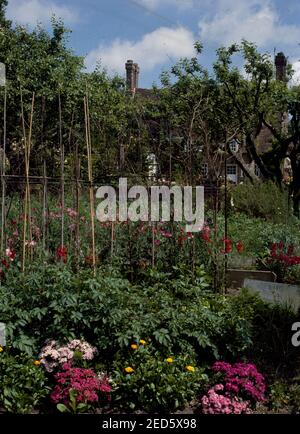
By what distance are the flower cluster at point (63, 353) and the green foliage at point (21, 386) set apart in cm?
8

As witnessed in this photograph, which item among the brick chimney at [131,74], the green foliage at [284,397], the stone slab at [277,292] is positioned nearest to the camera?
the green foliage at [284,397]

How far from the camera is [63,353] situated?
412cm

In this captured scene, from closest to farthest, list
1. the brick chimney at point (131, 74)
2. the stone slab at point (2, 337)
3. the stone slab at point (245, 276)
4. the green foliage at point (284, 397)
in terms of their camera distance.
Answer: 1. the green foliage at point (284, 397)
2. the stone slab at point (2, 337)
3. the stone slab at point (245, 276)
4. the brick chimney at point (131, 74)

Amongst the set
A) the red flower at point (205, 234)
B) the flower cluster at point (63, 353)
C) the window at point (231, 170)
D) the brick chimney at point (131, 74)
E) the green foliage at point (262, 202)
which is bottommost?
the flower cluster at point (63, 353)

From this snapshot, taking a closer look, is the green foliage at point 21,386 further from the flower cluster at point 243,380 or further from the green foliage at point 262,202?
the green foliage at point 262,202

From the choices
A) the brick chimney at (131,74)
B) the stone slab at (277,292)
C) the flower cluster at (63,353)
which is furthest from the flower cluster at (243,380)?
the brick chimney at (131,74)

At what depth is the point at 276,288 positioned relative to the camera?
588cm

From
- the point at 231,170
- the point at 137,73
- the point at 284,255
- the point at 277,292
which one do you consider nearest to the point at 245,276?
the point at 284,255

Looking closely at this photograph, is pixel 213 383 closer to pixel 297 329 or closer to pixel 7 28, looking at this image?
pixel 297 329

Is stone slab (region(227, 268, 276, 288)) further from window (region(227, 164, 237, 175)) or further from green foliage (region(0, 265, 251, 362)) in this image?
window (region(227, 164, 237, 175))

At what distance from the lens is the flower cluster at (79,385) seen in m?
3.82

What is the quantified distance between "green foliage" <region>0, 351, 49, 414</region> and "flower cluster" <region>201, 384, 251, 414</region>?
118 cm

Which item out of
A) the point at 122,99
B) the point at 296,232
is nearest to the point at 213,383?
the point at 296,232

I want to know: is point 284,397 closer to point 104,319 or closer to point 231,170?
point 104,319
